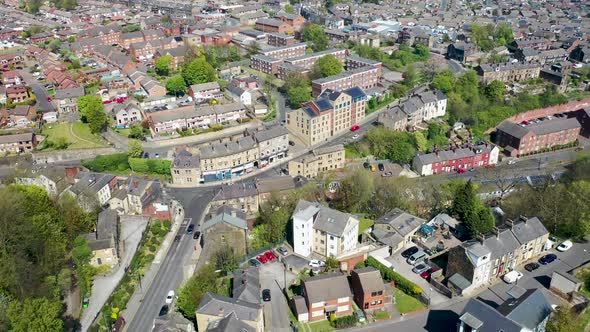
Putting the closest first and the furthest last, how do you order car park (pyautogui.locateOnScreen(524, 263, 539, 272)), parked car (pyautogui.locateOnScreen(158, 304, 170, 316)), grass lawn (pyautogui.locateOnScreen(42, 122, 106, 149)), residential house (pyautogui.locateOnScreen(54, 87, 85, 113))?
parked car (pyautogui.locateOnScreen(158, 304, 170, 316)) → car park (pyautogui.locateOnScreen(524, 263, 539, 272)) → grass lawn (pyautogui.locateOnScreen(42, 122, 106, 149)) → residential house (pyautogui.locateOnScreen(54, 87, 85, 113))

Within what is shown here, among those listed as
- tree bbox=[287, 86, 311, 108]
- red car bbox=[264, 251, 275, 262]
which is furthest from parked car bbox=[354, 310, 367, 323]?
tree bbox=[287, 86, 311, 108]

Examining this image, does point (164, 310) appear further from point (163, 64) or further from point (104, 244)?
point (163, 64)

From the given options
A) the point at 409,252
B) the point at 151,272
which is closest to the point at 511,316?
the point at 409,252

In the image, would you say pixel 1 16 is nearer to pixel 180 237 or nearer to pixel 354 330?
pixel 180 237

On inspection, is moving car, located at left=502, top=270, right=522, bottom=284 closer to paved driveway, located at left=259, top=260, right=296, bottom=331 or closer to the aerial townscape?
the aerial townscape

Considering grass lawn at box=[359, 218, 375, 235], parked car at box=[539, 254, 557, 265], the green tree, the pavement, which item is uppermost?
the green tree
